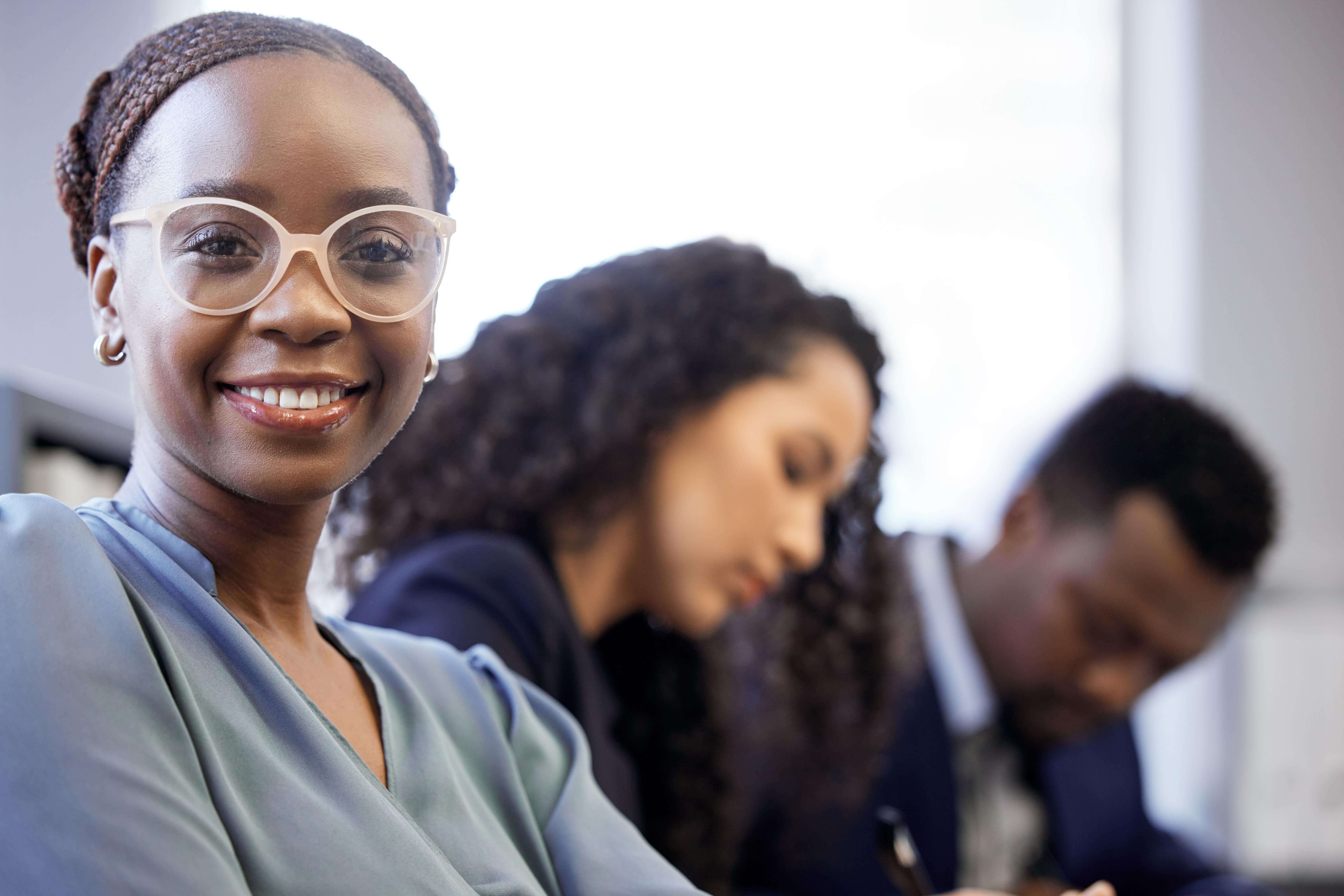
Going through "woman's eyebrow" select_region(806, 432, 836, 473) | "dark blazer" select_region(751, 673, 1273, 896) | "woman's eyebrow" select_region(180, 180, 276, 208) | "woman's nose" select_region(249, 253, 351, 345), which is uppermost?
"woman's eyebrow" select_region(180, 180, 276, 208)

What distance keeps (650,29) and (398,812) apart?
5.39 feet

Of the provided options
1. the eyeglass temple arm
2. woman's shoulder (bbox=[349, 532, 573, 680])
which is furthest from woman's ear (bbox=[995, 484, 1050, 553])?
the eyeglass temple arm

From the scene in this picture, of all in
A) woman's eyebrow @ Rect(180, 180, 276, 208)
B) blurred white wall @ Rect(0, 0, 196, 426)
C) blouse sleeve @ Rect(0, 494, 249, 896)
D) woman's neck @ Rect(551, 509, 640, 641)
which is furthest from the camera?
blurred white wall @ Rect(0, 0, 196, 426)

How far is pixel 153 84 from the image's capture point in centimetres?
48

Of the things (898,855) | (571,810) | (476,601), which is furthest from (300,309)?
(898,855)

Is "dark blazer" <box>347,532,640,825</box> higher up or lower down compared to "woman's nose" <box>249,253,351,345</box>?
lower down

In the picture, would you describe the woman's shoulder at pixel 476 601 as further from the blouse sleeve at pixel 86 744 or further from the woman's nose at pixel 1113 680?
the woman's nose at pixel 1113 680

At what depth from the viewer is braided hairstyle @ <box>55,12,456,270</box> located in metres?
0.48

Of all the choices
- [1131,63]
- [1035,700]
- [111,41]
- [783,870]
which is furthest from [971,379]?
[111,41]

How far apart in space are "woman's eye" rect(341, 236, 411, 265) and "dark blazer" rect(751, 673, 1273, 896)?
3.96 ft

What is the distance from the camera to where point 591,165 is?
1749 mm

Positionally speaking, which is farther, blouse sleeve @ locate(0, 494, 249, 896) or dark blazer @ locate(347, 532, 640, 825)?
dark blazer @ locate(347, 532, 640, 825)

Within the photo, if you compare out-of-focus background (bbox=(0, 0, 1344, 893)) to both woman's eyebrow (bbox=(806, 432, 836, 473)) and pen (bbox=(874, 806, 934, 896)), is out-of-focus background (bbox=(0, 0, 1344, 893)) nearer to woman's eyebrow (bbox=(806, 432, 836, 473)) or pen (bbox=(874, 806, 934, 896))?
woman's eyebrow (bbox=(806, 432, 836, 473))

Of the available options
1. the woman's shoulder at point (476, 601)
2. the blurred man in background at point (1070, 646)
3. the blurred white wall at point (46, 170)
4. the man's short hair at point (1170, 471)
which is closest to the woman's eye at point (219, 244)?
the woman's shoulder at point (476, 601)
